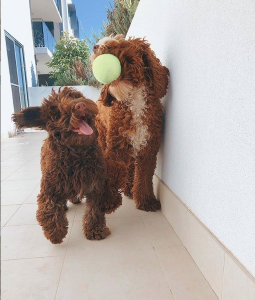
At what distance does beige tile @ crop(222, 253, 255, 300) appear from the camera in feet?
2.96

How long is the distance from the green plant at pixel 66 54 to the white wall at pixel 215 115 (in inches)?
360

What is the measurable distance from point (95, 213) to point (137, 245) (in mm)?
358

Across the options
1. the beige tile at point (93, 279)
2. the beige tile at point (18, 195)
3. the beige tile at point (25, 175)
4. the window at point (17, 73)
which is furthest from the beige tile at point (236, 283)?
the window at point (17, 73)

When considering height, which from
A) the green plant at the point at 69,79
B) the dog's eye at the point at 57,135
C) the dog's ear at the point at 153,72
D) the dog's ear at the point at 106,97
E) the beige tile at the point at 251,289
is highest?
the green plant at the point at 69,79

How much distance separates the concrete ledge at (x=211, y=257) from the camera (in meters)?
0.95

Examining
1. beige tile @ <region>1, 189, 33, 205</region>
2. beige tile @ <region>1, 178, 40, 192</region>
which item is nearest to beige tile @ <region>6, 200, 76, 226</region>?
beige tile @ <region>1, 189, 33, 205</region>

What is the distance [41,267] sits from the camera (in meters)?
1.35

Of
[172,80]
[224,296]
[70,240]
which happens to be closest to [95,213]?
[70,240]

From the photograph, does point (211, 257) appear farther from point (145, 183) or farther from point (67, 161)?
point (67, 161)

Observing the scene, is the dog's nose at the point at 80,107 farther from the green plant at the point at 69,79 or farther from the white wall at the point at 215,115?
the green plant at the point at 69,79

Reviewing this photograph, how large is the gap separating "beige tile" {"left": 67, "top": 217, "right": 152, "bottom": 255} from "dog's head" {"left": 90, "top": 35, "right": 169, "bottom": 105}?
958 mm

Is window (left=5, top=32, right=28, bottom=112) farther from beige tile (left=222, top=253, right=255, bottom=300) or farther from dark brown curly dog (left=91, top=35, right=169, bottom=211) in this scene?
beige tile (left=222, top=253, right=255, bottom=300)

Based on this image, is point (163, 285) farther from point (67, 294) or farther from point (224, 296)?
point (67, 294)

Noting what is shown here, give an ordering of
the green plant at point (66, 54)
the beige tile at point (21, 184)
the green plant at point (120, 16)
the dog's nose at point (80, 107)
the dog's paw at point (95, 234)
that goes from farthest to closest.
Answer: the green plant at point (66, 54) < the green plant at point (120, 16) < the beige tile at point (21, 184) < the dog's paw at point (95, 234) < the dog's nose at point (80, 107)
